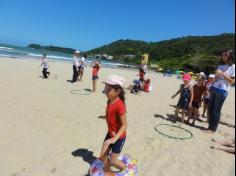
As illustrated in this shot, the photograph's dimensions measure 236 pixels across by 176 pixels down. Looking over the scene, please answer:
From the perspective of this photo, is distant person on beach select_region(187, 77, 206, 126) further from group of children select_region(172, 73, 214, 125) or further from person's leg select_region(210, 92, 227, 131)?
person's leg select_region(210, 92, 227, 131)

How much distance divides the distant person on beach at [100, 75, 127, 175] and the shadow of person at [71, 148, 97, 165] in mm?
954

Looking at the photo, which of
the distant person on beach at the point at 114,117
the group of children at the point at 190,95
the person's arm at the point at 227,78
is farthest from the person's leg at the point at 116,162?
the group of children at the point at 190,95

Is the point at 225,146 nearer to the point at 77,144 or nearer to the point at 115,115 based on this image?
the point at 77,144

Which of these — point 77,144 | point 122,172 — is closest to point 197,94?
point 77,144

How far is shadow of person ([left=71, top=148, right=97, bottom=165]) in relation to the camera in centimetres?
466

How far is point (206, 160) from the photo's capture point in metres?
5.30

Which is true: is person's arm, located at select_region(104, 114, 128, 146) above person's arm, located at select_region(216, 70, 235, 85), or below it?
below

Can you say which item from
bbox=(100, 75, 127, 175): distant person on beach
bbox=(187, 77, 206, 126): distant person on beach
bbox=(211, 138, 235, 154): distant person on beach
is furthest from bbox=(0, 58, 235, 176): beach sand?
bbox=(100, 75, 127, 175): distant person on beach

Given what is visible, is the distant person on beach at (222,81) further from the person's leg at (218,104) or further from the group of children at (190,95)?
the group of children at (190,95)

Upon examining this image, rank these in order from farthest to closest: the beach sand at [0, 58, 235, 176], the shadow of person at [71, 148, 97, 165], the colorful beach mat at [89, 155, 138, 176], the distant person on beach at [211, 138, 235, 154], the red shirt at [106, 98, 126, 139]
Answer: the distant person on beach at [211, 138, 235, 154], the shadow of person at [71, 148, 97, 165], the beach sand at [0, 58, 235, 176], the colorful beach mat at [89, 155, 138, 176], the red shirt at [106, 98, 126, 139]

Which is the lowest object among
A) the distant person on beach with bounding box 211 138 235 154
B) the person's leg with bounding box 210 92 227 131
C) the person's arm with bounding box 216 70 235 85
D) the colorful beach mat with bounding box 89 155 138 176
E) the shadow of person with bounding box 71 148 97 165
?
the distant person on beach with bounding box 211 138 235 154

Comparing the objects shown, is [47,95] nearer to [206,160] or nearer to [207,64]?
[206,160]

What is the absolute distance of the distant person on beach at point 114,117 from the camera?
11.5ft

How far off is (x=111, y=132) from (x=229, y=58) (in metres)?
4.32
